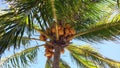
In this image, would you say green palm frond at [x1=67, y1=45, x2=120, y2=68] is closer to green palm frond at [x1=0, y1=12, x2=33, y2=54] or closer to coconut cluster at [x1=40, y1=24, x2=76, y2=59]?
coconut cluster at [x1=40, y1=24, x2=76, y2=59]

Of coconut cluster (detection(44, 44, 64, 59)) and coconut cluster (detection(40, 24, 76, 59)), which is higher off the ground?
coconut cluster (detection(40, 24, 76, 59))

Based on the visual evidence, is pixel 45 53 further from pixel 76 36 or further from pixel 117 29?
pixel 117 29

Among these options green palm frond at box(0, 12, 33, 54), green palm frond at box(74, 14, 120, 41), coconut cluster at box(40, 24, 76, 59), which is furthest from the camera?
green palm frond at box(74, 14, 120, 41)

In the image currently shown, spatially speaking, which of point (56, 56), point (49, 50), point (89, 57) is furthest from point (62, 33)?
point (89, 57)

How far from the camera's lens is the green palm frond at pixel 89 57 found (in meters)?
9.49

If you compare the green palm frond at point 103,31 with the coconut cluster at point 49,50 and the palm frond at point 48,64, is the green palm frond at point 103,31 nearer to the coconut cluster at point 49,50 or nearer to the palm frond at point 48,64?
the coconut cluster at point 49,50

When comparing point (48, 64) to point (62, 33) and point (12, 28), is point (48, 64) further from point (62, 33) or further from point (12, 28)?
point (12, 28)

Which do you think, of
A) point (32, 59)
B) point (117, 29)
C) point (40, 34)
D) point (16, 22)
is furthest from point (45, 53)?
point (16, 22)

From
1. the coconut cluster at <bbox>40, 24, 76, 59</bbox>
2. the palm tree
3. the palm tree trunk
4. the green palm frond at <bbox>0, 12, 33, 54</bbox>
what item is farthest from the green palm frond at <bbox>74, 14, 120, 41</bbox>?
the green palm frond at <bbox>0, 12, 33, 54</bbox>

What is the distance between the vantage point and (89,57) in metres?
9.85

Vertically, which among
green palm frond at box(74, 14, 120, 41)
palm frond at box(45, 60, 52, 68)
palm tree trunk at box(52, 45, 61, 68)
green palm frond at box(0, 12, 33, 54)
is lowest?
palm frond at box(45, 60, 52, 68)

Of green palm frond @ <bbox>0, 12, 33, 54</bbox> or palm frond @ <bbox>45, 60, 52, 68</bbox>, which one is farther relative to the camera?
palm frond @ <bbox>45, 60, 52, 68</bbox>

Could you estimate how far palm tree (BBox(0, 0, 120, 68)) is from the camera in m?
6.42

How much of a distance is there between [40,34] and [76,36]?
97 cm
